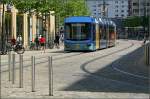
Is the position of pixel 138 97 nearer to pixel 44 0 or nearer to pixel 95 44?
pixel 95 44

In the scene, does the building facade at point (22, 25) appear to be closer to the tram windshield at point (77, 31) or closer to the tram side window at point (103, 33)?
the tram windshield at point (77, 31)

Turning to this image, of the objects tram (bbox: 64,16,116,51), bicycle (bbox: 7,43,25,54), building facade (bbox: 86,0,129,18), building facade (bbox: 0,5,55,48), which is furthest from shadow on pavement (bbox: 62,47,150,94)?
building facade (bbox: 86,0,129,18)

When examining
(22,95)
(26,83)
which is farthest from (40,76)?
(22,95)

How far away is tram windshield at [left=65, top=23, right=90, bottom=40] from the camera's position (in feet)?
148

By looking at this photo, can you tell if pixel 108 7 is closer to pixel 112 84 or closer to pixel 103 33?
pixel 103 33

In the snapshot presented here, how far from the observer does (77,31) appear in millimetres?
45062

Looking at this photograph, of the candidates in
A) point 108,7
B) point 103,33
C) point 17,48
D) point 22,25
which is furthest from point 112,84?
point 108,7

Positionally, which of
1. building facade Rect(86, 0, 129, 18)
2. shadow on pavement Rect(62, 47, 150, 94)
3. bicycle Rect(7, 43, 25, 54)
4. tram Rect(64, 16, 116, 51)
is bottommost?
shadow on pavement Rect(62, 47, 150, 94)

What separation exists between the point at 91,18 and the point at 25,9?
863cm

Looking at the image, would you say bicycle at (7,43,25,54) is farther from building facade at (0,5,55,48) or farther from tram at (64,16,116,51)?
tram at (64,16,116,51)

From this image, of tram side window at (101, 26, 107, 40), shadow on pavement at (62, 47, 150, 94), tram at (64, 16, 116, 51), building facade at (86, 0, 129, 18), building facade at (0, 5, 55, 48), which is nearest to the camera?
shadow on pavement at (62, 47, 150, 94)

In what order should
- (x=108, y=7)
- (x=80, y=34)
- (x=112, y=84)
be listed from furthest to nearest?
(x=108, y=7)
(x=80, y=34)
(x=112, y=84)

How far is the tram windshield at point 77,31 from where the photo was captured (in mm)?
45000

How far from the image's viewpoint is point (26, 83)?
56.3ft
